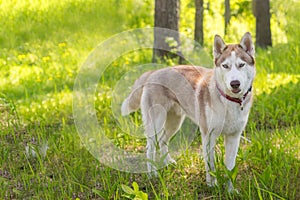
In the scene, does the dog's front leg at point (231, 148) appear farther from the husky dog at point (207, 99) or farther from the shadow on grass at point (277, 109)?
the shadow on grass at point (277, 109)

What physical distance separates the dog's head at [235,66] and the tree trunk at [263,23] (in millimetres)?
6308

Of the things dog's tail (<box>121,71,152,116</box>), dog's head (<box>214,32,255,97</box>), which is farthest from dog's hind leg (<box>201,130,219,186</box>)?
dog's tail (<box>121,71,152,116</box>)

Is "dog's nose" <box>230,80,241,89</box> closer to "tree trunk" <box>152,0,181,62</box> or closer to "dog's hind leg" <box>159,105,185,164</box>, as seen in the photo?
"dog's hind leg" <box>159,105,185,164</box>

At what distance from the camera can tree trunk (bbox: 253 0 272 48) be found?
996 centimetres

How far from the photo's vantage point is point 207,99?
4199 millimetres

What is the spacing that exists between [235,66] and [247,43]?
0.26m

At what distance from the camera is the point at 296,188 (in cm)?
393

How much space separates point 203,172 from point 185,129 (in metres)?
0.99

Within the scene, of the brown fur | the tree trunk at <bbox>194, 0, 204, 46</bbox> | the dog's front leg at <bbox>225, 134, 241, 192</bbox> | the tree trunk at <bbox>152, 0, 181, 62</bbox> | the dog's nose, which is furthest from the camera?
the tree trunk at <bbox>194, 0, 204, 46</bbox>

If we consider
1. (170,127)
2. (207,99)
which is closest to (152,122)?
(170,127)

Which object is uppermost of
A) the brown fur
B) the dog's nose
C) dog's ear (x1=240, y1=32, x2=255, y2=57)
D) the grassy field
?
dog's ear (x1=240, y1=32, x2=255, y2=57)

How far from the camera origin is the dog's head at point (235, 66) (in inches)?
146

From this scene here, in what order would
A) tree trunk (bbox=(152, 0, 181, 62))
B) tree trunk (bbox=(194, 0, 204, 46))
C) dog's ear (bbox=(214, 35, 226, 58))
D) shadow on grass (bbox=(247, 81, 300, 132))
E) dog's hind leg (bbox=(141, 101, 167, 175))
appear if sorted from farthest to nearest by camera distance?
1. tree trunk (bbox=(194, 0, 204, 46))
2. tree trunk (bbox=(152, 0, 181, 62))
3. shadow on grass (bbox=(247, 81, 300, 132))
4. dog's hind leg (bbox=(141, 101, 167, 175))
5. dog's ear (bbox=(214, 35, 226, 58))

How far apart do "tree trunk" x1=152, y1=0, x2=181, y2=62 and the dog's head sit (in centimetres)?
364
